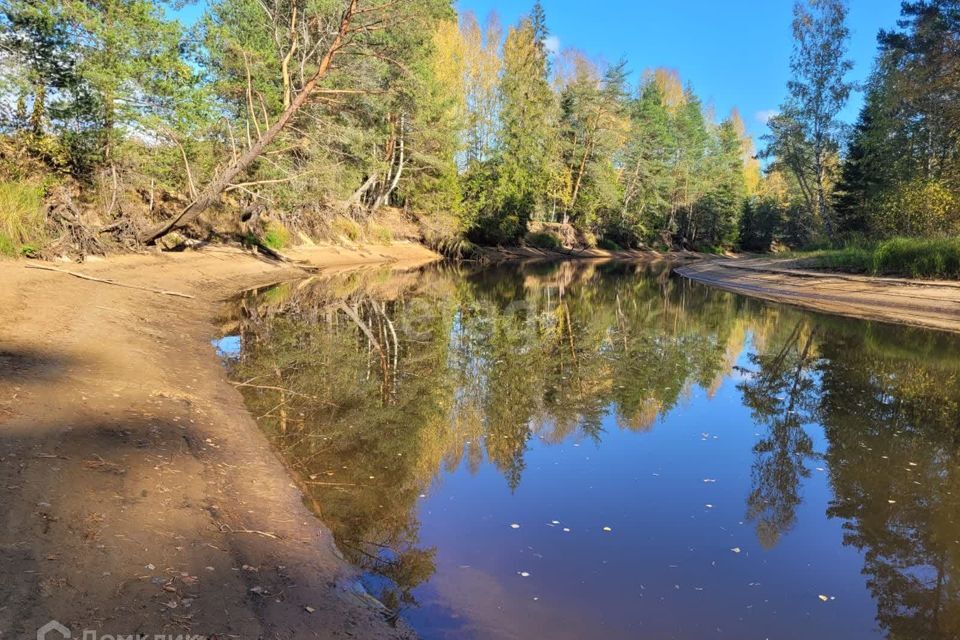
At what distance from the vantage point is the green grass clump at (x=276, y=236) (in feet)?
91.7

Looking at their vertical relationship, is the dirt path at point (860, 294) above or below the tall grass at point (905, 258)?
below

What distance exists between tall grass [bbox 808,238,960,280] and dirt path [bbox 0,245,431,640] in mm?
24255

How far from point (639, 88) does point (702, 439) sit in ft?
233

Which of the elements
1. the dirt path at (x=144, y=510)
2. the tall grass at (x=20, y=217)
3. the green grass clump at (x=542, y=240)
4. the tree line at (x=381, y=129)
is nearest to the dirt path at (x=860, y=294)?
the tree line at (x=381, y=129)

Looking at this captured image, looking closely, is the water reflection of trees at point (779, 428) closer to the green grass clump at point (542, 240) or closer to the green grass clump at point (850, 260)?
the green grass clump at point (850, 260)

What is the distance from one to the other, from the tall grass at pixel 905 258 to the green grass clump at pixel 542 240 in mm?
29511

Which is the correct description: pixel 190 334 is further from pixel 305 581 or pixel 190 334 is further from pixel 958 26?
pixel 958 26

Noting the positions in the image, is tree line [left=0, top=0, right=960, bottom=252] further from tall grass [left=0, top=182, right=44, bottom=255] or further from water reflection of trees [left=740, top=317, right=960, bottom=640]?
water reflection of trees [left=740, top=317, right=960, bottom=640]

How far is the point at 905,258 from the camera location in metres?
22.3

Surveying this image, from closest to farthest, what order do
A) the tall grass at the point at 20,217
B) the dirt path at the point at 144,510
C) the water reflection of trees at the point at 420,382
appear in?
1. the dirt path at the point at 144,510
2. the water reflection of trees at the point at 420,382
3. the tall grass at the point at 20,217

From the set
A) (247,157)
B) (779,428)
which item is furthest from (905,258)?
(247,157)

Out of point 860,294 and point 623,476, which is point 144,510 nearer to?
point 623,476

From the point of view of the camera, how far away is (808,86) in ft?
115

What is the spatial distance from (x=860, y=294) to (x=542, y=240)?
34.1m
